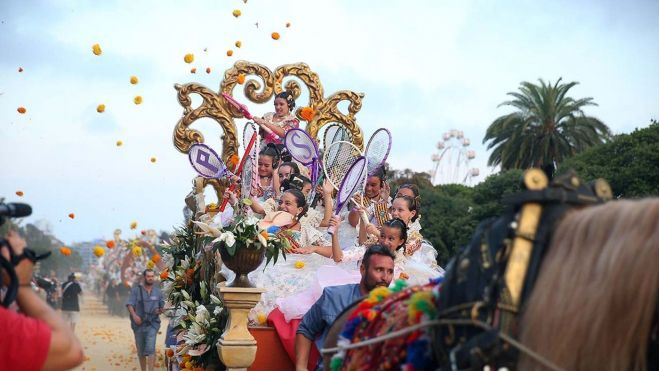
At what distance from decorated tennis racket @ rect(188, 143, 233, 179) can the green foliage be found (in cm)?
2134

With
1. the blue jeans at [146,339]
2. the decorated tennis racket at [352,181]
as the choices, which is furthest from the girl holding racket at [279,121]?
the blue jeans at [146,339]

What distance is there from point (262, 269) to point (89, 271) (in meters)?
56.7

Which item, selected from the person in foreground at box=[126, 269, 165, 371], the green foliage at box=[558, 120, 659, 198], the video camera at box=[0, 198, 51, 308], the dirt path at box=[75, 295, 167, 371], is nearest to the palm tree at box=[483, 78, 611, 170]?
the green foliage at box=[558, 120, 659, 198]

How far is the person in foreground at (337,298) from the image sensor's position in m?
5.47

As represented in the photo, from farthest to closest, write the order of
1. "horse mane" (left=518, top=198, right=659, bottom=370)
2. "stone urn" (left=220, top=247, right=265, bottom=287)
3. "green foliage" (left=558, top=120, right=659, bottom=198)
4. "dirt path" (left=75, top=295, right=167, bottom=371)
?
"green foliage" (left=558, top=120, right=659, bottom=198) < "dirt path" (left=75, top=295, right=167, bottom=371) < "stone urn" (left=220, top=247, right=265, bottom=287) < "horse mane" (left=518, top=198, right=659, bottom=370)

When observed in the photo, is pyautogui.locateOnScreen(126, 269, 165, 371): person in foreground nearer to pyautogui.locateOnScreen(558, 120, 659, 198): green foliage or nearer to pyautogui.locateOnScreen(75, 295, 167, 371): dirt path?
pyautogui.locateOnScreen(75, 295, 167, 371): dirt path

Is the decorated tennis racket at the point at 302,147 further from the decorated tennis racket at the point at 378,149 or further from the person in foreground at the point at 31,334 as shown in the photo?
the person in foreground at the point at 31,334

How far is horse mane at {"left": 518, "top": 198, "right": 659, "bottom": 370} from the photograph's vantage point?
94.7 inches

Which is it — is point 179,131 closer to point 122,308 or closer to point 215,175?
point 215,175

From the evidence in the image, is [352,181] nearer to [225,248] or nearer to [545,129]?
[225,248]

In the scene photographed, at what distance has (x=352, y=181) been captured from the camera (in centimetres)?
783

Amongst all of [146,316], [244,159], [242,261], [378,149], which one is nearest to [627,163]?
[146,316]

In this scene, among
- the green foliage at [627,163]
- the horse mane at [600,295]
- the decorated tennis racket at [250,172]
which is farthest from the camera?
the green foliage at [627,163]

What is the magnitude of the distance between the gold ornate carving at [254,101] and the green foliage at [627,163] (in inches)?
784
